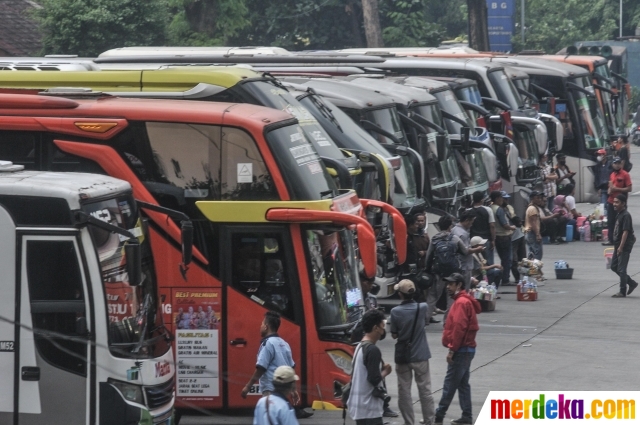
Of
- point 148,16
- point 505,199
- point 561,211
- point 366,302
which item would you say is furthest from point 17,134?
point 148,16

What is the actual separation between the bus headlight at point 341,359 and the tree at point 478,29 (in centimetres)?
3115

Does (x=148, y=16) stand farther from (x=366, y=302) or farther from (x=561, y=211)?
(x=366, y=302)

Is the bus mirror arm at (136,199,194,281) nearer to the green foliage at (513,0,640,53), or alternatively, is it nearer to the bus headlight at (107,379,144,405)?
the bus headlight at (107,379,144,405)

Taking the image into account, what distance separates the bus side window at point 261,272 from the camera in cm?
1172

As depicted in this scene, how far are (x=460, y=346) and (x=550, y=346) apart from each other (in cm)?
443

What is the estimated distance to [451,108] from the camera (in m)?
23.7

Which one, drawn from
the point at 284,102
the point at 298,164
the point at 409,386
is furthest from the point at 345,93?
the point at 409,386

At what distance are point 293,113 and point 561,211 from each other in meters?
14.3

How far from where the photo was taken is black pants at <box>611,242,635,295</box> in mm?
19441

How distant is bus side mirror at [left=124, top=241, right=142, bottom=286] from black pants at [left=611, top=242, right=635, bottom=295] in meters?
11.2

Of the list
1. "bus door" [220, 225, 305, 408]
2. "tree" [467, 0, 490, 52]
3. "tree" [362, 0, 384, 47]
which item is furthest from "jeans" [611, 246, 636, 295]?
"tree" [362, 0, 384, 47]

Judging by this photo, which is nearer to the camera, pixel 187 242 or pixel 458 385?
pixel 187 242

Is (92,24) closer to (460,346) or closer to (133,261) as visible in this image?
(460,346)

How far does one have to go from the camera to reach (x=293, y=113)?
13820mm
